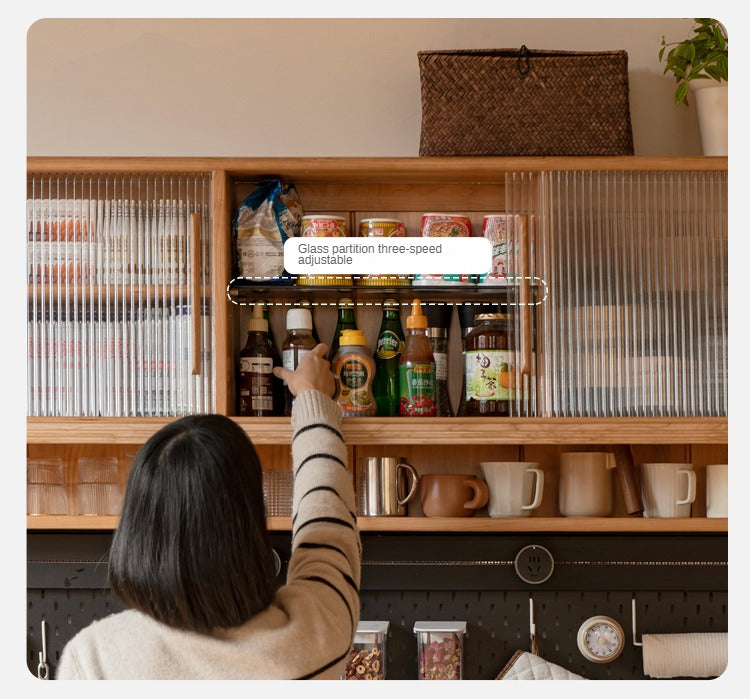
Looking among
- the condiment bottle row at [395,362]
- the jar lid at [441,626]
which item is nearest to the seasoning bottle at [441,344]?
the condiment bottle row at [395,362]

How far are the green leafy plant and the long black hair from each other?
855 mm

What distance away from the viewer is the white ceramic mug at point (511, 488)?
1.51 metres

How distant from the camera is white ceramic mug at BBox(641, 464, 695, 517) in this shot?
59.2 inches

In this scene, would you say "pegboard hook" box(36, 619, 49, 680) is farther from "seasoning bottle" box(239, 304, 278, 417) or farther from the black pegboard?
"seasoning bottle" box(239, 304, 278, 417)

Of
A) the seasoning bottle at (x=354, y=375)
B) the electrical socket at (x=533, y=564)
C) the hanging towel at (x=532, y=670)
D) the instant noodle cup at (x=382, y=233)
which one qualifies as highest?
the instant noodle cup at (x=382, y=233)

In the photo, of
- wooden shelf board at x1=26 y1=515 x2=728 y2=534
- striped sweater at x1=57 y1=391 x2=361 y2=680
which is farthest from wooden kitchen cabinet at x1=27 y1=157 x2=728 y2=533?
striped sweater at x1=57 y1=391 x2=361 y2=680

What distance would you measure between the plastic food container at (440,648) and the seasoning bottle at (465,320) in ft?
1.10

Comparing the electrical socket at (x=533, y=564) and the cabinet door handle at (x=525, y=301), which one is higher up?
the cabinet door handle at (x=525, y=301)

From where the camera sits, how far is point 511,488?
1.51 metres

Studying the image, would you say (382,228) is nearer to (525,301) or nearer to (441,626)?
(525,301)

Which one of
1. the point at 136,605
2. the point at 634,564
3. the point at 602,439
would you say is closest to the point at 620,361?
the point at 602,439

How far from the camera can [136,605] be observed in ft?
3.48

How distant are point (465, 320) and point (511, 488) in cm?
27

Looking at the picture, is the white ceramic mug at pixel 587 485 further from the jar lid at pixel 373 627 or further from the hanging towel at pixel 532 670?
the jar lid at pixel 373 627
